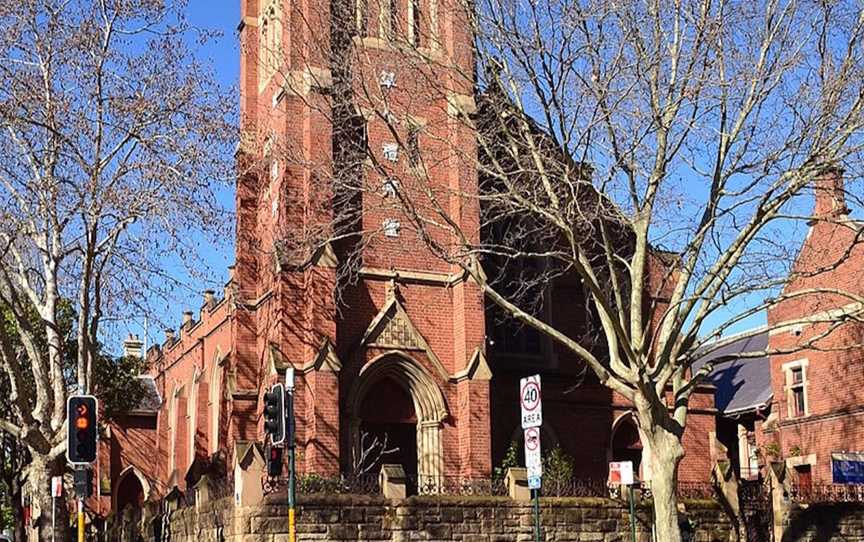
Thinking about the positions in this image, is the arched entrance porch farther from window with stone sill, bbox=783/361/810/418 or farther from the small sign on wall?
the small sign on wall

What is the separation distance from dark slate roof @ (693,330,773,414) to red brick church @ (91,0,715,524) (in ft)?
22.3

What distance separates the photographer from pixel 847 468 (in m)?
26.5

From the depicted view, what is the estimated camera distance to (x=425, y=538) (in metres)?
24.6

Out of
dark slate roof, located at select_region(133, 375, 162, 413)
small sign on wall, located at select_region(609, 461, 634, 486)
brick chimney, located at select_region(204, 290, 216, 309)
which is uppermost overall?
brick chimney, located at select_region(204, 290, 216, 309)

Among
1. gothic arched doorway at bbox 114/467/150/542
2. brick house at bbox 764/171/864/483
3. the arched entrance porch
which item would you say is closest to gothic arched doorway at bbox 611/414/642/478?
the arched entrance porch

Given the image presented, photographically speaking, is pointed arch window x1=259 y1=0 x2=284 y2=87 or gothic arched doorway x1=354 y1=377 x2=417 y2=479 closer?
gothic arched doorway x1=354 y1=377 x2=417 y2=479

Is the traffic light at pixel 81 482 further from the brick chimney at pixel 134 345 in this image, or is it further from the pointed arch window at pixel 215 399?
the brick chimney at pixel 134 345

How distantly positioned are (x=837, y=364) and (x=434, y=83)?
63.9 ft

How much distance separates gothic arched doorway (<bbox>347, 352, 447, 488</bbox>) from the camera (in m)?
30.0

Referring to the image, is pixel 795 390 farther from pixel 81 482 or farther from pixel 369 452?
pixel 81 482

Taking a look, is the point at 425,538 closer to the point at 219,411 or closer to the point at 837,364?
the point at 219,411

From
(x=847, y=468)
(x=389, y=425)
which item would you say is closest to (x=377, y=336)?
(x=389, y=425)

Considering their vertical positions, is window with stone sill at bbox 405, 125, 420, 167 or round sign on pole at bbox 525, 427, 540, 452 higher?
window with stone sill at bbox 405, 125, 420, 167

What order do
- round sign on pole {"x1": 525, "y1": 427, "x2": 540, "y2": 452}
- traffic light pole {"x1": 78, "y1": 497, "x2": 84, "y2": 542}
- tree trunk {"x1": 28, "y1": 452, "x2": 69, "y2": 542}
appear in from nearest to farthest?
round sign on pole {"x1": 525, "y1": 427, "x2": 540, "y2": 452} < traffic light pole {"x1": 78, "y1": 497, "x2": 84, "y2": 542} < tree trunk {"x1": 28, "y1": 452, "x2": 69, "y2": 542}
